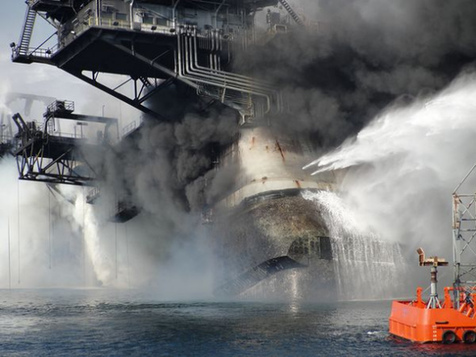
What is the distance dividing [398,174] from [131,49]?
83.5ft

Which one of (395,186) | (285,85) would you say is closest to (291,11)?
(285,85)

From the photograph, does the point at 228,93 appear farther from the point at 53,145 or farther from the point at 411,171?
the point at 53,145

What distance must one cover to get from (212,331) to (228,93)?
31106 millimetres

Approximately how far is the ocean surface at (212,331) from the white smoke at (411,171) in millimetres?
8307

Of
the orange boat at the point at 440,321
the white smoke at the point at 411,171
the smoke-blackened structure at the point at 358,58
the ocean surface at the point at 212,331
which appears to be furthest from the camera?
the smoke-blackened structure at the point at 358,58

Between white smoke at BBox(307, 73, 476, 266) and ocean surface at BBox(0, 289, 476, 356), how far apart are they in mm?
8307

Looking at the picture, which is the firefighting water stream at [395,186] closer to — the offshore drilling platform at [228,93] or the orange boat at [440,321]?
the offshore drilling platform at [228,93]

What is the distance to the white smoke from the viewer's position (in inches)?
2721

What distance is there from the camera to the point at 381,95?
7644 cm

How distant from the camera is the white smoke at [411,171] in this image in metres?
69.1

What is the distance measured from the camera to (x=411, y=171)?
7175cm

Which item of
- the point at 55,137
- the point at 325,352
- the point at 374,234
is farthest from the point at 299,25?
the point at 325,352

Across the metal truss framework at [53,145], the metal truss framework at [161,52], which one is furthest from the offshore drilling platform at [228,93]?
the metal truss framework at [53,145]

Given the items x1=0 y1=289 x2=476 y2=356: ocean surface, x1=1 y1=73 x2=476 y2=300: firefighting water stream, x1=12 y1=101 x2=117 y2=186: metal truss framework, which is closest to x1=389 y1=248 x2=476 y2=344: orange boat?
x1=0 y1=289 x2=476 y2=356: ocean surface
